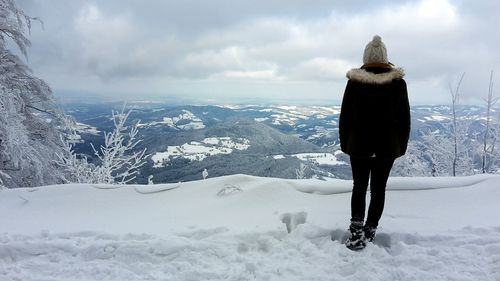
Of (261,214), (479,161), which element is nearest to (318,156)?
(479,161)

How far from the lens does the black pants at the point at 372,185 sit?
4082 millimetres

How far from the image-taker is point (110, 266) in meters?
3.78

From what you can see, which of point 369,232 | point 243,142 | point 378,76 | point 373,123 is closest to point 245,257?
point 369,232

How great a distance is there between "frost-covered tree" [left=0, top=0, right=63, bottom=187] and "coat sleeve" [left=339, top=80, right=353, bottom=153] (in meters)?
7.69

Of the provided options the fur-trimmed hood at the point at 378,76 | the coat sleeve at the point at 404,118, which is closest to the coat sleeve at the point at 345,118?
the fur-trimmed hood at the point at 378,76

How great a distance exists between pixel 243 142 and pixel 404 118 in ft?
355

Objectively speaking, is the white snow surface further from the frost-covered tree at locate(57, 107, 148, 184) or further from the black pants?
the black pants

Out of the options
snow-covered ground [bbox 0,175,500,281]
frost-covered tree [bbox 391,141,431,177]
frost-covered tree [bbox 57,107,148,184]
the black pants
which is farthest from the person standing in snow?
frost-covered tree [bbox 391,141,431,177]

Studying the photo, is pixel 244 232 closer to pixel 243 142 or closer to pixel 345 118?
pixel 345 118

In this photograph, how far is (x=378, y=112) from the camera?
156 inches

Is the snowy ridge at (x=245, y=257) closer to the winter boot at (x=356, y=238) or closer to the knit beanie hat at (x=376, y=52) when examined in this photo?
the winter boot at (x=356, y=238)

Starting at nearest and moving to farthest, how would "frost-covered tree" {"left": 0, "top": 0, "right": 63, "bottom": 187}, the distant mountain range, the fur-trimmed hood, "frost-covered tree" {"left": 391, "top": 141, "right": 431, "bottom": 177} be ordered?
the fur-trimmed hood < "frost-covered tree" {"left": 0, "top": 0, "right": 63, "bottom": 187} < "frost-covered tree" {"left": 391, "top": 141, "right": 431, "bottom": 177} < the distant mountain range

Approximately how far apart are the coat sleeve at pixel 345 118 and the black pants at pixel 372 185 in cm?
21

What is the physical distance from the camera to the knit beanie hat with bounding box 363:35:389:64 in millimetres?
3939
